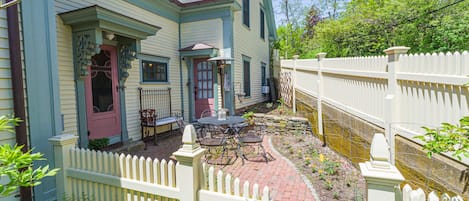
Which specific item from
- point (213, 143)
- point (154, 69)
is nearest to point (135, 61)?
point (154, 69)

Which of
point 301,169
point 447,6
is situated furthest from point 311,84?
point 447,6

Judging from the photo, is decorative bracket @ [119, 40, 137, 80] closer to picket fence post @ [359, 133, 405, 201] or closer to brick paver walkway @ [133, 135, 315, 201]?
brick paver walkway @ [133, 135, 315, 201]

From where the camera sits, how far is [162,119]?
7.19 meters

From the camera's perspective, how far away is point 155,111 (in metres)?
6.98

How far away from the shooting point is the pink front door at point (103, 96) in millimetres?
5262

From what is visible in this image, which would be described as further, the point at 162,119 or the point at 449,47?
the point at 449,47

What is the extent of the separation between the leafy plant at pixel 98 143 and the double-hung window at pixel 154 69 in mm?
2116

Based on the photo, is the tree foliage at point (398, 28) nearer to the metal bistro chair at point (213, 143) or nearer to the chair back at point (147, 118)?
the metal bistro chair at point (213, 143)

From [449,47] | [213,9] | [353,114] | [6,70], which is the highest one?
[213,9]

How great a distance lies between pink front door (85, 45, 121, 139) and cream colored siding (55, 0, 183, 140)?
36cm

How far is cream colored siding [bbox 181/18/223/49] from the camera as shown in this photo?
793 centimetres

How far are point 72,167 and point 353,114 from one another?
443 centimetres

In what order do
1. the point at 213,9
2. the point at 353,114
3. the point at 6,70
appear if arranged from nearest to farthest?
the point at 6,70
the point at 353,114
the point at 213,9

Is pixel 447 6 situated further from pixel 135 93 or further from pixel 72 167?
pixel 72 167
